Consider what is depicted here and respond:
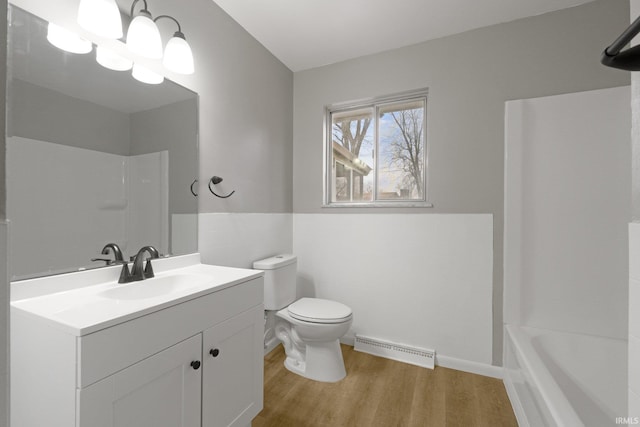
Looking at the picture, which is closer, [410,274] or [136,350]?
[136,350]

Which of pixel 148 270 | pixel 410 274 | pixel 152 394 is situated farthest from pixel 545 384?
pixel 148 270

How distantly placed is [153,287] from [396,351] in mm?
1757

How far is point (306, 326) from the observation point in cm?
177

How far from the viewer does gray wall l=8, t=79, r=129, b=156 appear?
95cm

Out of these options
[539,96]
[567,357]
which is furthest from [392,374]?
[539,96]

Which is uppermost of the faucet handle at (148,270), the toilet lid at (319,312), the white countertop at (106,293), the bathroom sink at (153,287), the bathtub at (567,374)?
the faucet handle at (148,270)

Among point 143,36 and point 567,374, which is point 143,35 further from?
point 567,374

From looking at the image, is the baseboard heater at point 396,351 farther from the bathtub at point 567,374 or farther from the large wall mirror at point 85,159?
the large wall mirror at point 85,159

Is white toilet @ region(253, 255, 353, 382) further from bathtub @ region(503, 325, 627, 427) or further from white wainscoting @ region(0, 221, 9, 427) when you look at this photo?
white wainscoting @ region(0, 221, 9, 427)

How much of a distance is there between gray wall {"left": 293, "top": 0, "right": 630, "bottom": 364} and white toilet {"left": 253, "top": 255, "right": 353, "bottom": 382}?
2.81ft

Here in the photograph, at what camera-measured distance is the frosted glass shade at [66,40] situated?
103cm

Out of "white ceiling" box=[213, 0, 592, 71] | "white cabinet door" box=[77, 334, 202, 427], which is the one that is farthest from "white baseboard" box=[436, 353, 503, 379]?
"white ceiling" box=[213, 0, 592, 71]

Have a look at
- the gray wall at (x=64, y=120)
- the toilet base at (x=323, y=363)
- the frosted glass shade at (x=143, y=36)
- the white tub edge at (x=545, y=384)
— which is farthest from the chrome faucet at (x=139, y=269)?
the white tub edge at (x=545, y=384)

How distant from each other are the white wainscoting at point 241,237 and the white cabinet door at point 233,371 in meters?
0.56
